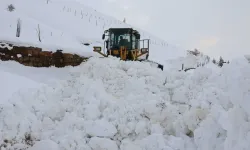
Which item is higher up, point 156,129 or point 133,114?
point 133,114

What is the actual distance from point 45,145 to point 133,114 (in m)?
1.89

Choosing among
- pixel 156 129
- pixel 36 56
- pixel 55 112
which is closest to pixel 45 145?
pixel 55 112

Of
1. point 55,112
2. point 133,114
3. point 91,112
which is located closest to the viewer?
point 91,112

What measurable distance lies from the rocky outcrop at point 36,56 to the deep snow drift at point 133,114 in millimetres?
2679

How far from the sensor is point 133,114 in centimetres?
676

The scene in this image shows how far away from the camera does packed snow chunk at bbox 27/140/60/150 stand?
5652 millimetres

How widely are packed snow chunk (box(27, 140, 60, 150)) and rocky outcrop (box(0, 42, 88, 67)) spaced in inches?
207

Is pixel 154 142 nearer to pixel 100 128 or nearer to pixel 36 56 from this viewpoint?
pixel 100 128

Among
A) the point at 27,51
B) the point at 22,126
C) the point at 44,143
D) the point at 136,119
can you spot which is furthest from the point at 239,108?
the point at 27,51

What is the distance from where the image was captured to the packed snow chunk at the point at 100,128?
20.1 feet

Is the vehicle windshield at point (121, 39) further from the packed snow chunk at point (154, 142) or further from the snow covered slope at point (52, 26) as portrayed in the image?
the packed snow chunk at point (154, 142)

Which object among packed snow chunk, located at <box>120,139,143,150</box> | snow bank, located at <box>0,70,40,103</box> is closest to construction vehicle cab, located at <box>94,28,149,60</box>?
snow bank, located at <box>0,70,40,103</box>

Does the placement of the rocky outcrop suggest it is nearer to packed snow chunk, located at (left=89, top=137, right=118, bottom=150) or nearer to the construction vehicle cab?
the construction vehicle cab

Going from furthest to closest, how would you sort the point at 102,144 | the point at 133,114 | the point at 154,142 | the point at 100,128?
the point at 133,114 → the point at 100,128 → the point at 102,144 → the point at 154,142
